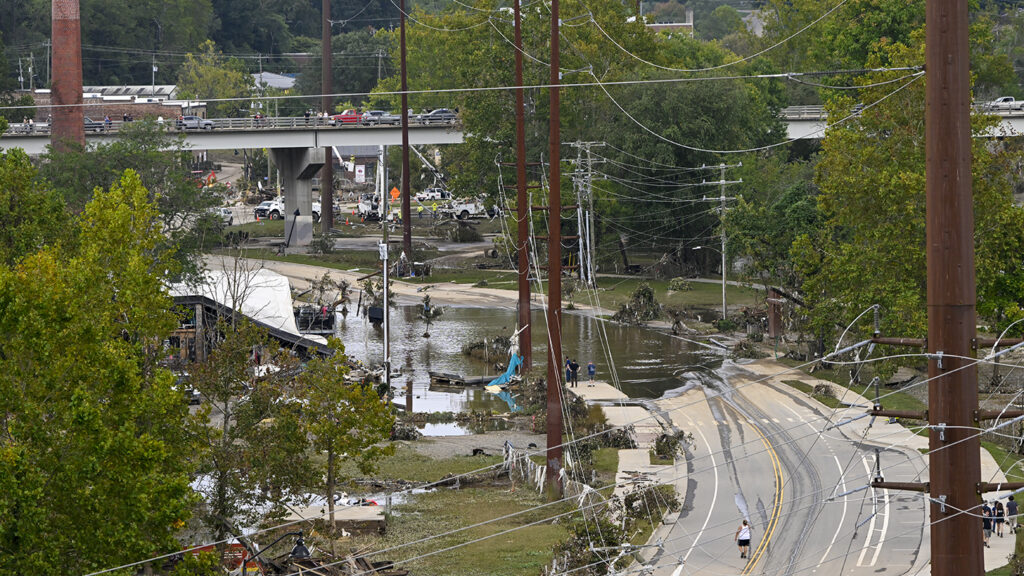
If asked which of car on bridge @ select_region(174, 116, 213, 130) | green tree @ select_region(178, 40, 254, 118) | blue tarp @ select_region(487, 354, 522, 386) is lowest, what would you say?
blue tarp @ select_region(487, 354, 522, 386)

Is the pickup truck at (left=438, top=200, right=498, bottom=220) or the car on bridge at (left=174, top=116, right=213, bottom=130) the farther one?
the pickup truck at (left=438, top=200, right=498, bottom=220)

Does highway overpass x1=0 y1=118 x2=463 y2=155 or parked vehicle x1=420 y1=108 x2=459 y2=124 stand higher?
parked vehicle x1=420 y1=108 x2=459 y2=124

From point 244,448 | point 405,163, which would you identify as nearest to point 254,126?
point 405,163

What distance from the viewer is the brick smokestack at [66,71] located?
76.9 meters

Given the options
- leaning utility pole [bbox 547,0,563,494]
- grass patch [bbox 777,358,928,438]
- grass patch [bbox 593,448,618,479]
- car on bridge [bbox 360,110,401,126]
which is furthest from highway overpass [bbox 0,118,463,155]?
leaning utility pole [bbox 547,0,563,494]

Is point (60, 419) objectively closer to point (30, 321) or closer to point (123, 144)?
point (30, 321)

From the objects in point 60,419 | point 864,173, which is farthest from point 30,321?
point 864,173

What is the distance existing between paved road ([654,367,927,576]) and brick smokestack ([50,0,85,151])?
44769 mm

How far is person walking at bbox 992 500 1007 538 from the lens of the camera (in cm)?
3041

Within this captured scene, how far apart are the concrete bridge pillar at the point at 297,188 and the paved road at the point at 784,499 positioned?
52003 millimetres

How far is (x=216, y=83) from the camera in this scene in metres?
143

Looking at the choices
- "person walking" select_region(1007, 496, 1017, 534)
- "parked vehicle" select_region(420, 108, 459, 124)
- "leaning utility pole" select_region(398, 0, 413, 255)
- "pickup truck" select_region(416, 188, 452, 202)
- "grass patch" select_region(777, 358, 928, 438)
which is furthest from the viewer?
"pickup truck" select_region(416, 188, 452, 202)

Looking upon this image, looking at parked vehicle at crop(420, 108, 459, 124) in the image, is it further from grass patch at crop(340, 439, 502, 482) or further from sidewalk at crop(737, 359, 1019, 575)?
grass patch at crop(340, 439, 502, 482)

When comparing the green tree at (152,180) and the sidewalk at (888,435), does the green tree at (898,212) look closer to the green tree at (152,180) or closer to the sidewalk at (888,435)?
the sidewalk at (888,435)
